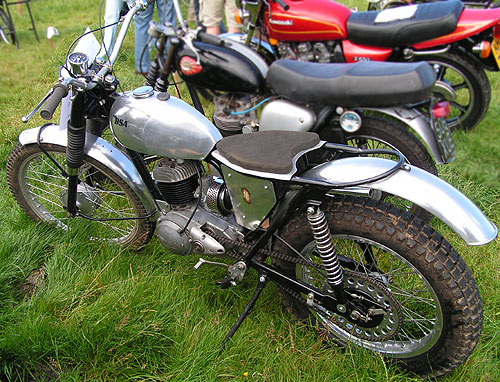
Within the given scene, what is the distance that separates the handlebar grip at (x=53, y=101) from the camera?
1726 mm

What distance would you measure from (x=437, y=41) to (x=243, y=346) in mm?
2925

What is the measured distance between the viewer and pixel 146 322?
2041 mm

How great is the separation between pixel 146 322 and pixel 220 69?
162 cm

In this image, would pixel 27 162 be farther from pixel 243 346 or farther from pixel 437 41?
pixel 437 41

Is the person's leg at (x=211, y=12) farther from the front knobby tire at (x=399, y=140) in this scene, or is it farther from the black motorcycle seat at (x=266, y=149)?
the black motorcycle seat at (x=266, y=149)

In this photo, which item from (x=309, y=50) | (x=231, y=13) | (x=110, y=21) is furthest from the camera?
(x=231, y=13)

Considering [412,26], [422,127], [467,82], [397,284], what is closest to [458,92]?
[467,82]

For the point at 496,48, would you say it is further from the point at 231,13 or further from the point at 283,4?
the point at 231,13

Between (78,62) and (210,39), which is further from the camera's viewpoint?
(210,39)

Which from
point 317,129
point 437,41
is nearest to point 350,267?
point 317,129

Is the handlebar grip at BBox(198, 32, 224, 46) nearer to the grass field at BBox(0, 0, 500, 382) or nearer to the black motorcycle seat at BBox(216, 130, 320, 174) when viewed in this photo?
the grass field at BBox(0, 0, 500, 382)

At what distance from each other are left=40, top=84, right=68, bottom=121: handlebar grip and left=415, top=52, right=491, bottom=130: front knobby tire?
2926mm

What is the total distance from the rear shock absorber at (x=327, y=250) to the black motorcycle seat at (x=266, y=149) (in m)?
0.20

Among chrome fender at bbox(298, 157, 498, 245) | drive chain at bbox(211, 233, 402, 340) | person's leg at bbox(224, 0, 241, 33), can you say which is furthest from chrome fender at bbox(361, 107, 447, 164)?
person's leg at bbox(224, 0, 241, 33)
